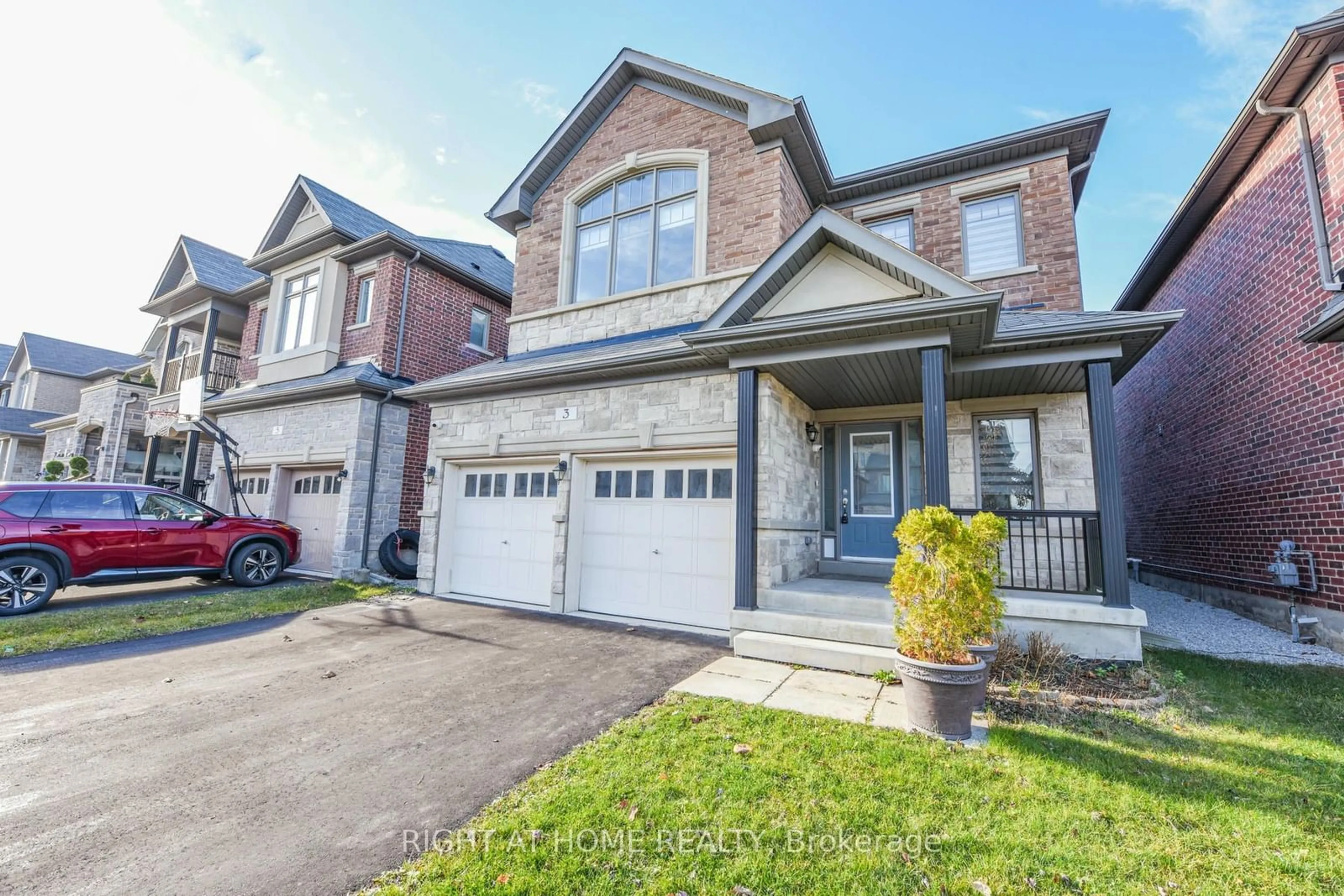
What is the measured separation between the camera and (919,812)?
2.77 metres

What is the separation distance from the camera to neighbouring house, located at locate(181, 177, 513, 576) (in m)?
10.3

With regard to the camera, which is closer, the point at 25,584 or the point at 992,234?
the point at 25,584

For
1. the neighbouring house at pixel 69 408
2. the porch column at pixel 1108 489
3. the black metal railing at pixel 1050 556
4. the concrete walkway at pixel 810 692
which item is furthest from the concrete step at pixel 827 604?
the neighbouring house at pixel 69 408

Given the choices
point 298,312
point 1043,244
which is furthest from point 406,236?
point 1043,244

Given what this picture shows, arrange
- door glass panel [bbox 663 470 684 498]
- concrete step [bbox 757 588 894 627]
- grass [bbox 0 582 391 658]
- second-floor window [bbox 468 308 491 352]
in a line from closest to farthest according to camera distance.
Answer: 1. concrete step [bbox 757 588 894 627]
2. grass [bbox 0 582 391 658]
3. door glass panel [bbox 663 470 684 498]
4. second-floor window [bbox 468 308 491 352]

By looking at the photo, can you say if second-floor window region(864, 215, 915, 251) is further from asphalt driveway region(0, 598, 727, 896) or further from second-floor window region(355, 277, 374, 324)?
second-floor window region(355, 277, 374, 324)

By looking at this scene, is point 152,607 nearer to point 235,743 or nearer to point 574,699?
point 235,743

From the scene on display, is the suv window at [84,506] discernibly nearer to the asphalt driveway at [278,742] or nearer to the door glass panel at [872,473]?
the asphalt driveway at [278,742]

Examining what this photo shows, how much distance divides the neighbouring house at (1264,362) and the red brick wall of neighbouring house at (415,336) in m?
12.9

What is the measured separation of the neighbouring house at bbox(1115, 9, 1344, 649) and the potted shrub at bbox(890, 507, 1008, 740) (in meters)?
4.93

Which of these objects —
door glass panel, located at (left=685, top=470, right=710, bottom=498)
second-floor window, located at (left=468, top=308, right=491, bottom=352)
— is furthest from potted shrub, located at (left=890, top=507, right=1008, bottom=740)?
second-floor window, located at (left=468, top=308, right=491, bottom=352)

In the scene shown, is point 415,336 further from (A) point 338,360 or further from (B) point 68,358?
(B) point 68,358

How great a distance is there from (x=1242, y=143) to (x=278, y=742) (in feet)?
41.8

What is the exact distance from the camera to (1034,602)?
207 inches
